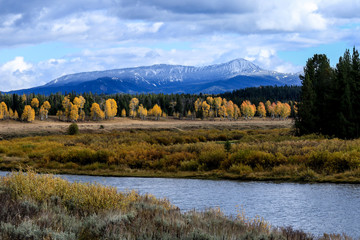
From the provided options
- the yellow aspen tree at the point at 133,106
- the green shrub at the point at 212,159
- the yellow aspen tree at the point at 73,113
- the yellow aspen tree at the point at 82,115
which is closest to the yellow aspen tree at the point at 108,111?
the yellow aspen tree at the point at 82,115

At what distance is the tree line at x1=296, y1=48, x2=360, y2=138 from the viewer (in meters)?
49.0

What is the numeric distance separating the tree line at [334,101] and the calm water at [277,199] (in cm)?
2774

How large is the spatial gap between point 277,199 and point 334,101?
35.9 meters

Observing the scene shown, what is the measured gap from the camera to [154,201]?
49.8 feet

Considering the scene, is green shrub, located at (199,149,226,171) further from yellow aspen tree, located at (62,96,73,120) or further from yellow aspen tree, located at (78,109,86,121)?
yellow aspen tree, located at (78,109,86,121)

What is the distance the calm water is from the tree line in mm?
27736

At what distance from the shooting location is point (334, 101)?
52.0 metres

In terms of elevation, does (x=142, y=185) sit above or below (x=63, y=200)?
below

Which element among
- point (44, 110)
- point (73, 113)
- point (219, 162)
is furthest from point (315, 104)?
point (44, 110)

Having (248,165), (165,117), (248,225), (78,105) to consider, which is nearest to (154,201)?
(248,225)

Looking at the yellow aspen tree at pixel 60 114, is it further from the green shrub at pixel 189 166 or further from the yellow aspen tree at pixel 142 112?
the green shrub at pixel 189 166

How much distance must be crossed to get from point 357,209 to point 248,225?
26.9 ft

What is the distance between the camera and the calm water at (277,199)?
15469 millimetres

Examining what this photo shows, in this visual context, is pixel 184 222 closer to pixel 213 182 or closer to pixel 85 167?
pixel 213 182
